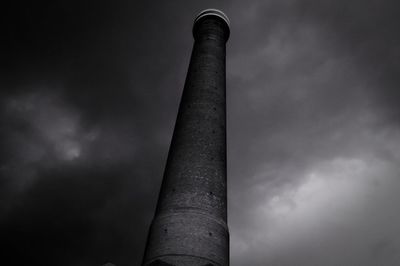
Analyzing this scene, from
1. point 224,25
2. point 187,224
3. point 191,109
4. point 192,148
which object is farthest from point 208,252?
point 224,25

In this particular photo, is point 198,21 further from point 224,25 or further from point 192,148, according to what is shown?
point 192,148

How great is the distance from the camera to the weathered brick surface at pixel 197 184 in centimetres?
1068

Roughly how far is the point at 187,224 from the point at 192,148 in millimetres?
2901

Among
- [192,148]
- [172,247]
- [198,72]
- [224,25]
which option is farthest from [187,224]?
[224,25]

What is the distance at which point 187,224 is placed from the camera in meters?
11.0

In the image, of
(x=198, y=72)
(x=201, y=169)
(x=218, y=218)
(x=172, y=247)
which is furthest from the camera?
(x=198, y=72)

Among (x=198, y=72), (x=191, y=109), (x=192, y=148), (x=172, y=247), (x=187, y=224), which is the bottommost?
(x=172, y=247)

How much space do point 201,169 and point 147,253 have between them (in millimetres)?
3028

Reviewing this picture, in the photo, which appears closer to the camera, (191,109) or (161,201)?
(161,201)

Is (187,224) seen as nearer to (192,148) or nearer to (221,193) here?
(221,193)

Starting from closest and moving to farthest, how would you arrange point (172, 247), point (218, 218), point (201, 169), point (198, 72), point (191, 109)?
point (172, 247) → point (218, 218) → point (201, 169) → point (191, 109) → point (198, 72)

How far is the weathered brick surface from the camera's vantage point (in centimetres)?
1068

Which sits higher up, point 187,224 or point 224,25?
point 224,25

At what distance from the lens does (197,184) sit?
12.0m
